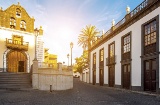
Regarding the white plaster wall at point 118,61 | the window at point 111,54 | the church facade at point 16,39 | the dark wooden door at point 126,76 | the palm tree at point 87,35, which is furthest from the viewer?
the palm tree at point 87,35

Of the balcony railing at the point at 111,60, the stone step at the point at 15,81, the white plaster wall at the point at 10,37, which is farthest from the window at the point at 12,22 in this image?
the balcony railing at the point at 111,60

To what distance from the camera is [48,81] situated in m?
20.3

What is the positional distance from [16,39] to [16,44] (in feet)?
3.55

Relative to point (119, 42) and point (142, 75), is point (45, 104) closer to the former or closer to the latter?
point (142, 75)

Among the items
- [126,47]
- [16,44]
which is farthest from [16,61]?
[126,47]

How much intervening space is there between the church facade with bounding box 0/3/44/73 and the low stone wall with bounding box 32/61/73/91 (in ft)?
35.0

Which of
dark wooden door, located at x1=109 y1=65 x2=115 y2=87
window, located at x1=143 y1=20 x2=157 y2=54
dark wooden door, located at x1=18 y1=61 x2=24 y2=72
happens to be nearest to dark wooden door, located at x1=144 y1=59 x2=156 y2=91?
window, located at x1=143 y1=20 x2=157 y2=54

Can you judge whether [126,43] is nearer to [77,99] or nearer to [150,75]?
[150,75]

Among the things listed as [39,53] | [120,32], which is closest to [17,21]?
[39,53]

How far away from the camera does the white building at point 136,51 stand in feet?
54.9

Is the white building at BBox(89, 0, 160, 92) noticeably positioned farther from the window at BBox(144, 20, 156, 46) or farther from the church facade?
the church facade

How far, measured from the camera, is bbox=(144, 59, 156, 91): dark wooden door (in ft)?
54.8

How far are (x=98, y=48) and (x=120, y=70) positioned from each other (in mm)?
11601

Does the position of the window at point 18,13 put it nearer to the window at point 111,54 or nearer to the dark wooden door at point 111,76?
the window at point 111,54
